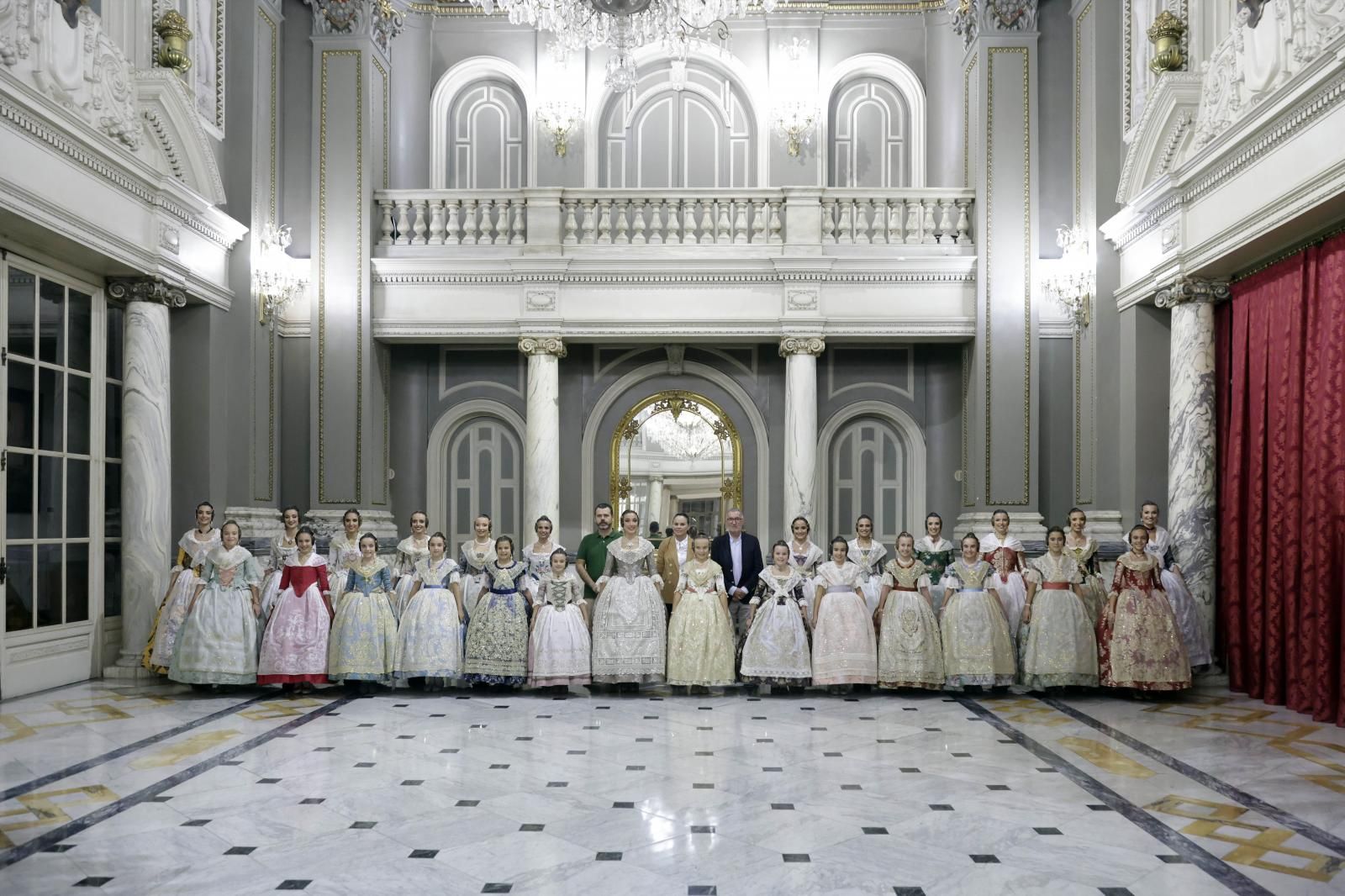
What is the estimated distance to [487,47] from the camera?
13375mm

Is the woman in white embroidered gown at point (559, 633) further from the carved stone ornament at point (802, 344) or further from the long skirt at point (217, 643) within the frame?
the carved stone ornament at point (802, 344)

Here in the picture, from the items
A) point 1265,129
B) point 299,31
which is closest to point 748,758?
point 1265,129

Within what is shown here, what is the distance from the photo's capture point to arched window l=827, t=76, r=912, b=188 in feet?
43.9

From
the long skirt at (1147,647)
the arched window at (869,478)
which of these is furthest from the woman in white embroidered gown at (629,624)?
the arched window at (869,478)

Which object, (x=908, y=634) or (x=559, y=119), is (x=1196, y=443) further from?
(x=559, y=119)

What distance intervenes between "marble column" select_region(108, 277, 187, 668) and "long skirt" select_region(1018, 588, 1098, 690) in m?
6.83

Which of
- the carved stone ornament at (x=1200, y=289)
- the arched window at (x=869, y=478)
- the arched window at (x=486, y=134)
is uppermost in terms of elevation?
the arched window at (x=486, y=134)

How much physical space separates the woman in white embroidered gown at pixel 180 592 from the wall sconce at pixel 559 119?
637cm

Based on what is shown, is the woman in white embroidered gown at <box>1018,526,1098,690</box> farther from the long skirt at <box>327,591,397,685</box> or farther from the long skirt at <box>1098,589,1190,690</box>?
the long skirt at <box>327,591,397,685</box>

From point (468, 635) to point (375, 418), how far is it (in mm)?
4144

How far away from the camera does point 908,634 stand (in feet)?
27.7

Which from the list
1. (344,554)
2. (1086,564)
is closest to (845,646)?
(1086,564)

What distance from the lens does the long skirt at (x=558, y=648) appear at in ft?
27.5

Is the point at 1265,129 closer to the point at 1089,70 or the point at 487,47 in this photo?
the point at 1089,70
